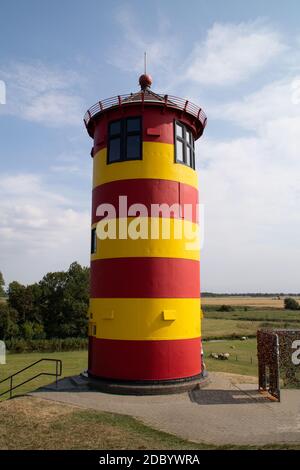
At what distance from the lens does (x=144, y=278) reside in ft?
50.1

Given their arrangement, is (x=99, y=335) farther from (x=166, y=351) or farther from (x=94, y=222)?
(x=94, y=222)

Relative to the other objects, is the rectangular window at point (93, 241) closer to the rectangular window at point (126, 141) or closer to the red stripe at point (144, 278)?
the red stripe at point (144, 278)

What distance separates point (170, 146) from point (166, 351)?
26.8ft

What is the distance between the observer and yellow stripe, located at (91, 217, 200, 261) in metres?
15.5

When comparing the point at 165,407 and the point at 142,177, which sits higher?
the point at 142,177

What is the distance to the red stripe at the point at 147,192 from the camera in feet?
51.9

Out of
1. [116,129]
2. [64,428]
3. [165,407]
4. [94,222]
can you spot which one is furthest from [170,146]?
[64,428]

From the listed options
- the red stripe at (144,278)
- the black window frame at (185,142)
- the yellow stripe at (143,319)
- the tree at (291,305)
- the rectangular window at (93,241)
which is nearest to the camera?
the yellow stripe at (143,319)

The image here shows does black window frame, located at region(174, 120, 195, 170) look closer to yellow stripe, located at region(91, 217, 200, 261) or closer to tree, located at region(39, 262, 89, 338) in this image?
yellow stripe, located at region(91, 217, 200, 261)

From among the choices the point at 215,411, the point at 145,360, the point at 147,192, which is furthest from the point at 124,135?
the point at 215,411

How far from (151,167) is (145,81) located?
15.9 feet

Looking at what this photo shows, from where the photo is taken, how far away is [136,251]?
1546 cm


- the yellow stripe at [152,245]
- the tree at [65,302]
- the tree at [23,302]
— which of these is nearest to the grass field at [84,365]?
the yellow stripe at [152,245]

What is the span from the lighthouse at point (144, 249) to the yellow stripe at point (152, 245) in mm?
39
